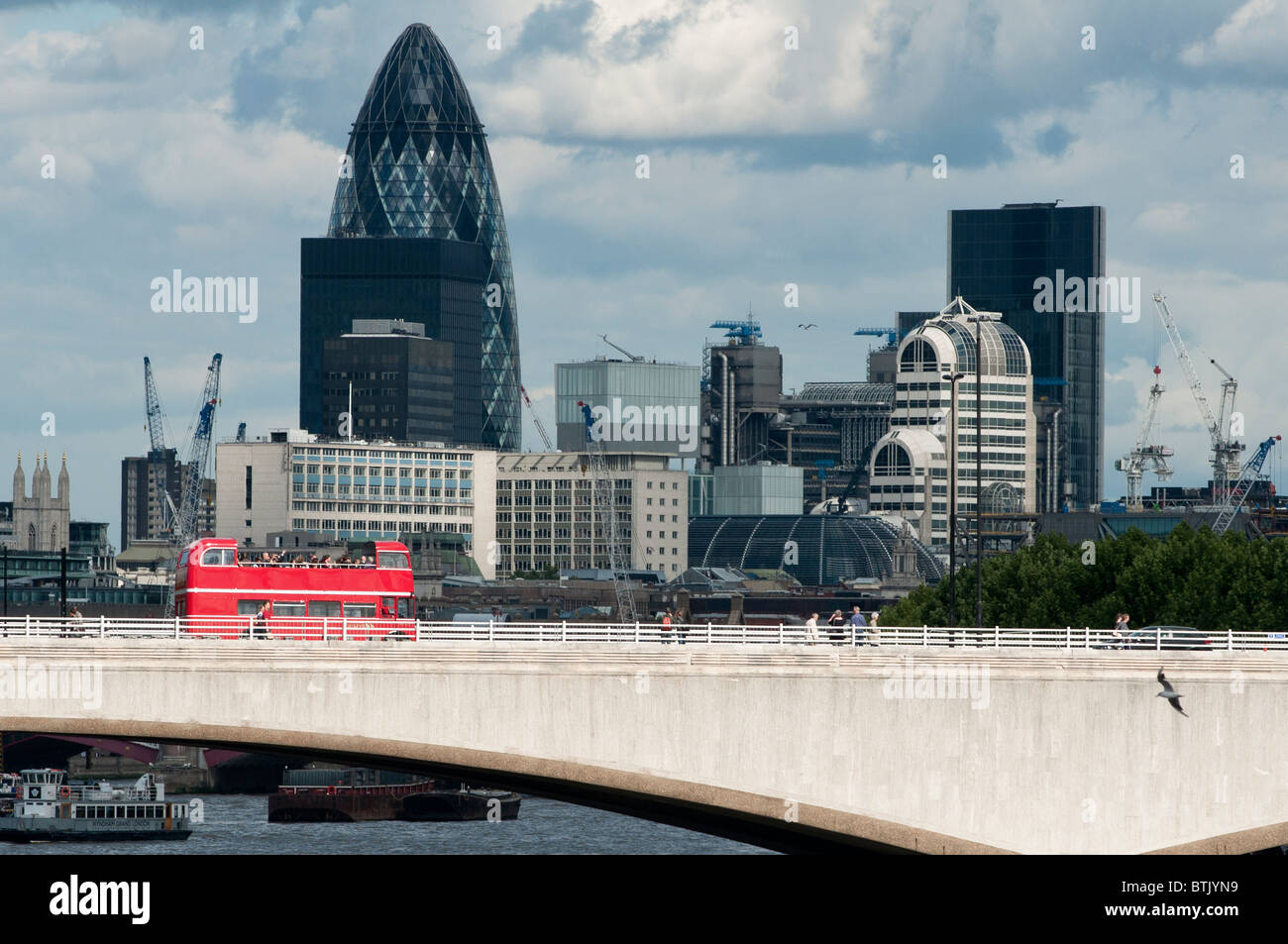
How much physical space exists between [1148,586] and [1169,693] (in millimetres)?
44617

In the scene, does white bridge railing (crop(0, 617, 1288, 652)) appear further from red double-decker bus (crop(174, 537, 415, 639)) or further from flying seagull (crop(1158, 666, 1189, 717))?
flying seagull (crop(1158, 666, 1189, 717))

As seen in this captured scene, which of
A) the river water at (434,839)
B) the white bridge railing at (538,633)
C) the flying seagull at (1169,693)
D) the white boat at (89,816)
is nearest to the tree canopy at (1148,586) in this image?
→ the river water at (434,839)

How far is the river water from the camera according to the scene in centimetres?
11206

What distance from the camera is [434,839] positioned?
127 m

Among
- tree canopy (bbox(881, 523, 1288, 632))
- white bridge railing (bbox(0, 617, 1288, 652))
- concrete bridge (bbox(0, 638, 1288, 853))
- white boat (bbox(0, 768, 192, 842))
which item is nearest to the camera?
concrete bridge (bbox(0, 638, 1288, 853))

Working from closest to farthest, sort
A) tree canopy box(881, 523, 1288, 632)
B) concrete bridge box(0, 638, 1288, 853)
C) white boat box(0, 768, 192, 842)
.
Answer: concrete bridge box(0, 638, 1288, 853)
tree canopy box(881, 523, 1288, 632)
white boat box(0, 768, 192, 842)

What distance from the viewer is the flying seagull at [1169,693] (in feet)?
202

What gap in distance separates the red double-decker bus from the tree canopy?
43.9m

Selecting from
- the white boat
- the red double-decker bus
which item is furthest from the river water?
the red double-decker bus

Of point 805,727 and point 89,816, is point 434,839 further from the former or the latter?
point 805,727

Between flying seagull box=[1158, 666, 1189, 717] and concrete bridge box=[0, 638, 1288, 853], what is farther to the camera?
flying seagull box=[1158, 666, 1189, 717]

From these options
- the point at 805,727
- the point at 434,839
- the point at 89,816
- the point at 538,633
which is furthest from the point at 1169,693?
the point at 89,816
